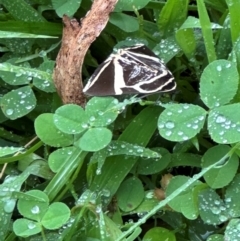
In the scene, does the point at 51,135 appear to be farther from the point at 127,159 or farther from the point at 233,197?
the point at 233,197

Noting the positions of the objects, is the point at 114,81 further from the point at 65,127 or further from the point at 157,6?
the point at 157,6

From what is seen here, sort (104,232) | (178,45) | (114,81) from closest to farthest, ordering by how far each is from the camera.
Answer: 1. (104,232)
2. (114,81)
3. (178,45)

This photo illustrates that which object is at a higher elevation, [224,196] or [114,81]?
[114,81]

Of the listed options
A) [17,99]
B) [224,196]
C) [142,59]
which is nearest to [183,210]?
[224,196]

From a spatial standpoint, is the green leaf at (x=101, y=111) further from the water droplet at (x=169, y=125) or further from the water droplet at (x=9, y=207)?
the water droplet at (x=9, y=207)

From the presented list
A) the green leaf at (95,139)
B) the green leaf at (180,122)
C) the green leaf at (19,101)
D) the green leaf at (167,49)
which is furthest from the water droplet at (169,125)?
the green leaf at (19,101)

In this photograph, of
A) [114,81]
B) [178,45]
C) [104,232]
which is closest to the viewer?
[104,232]
